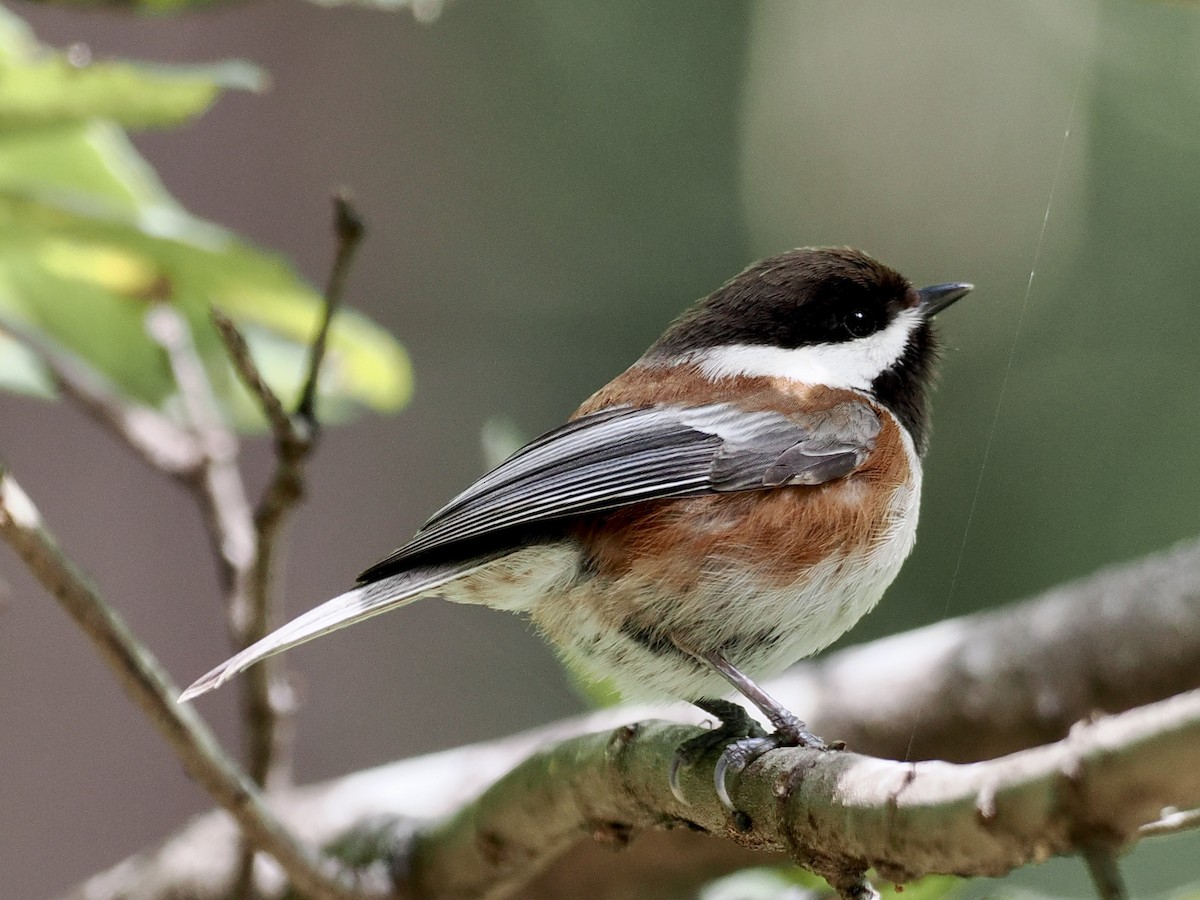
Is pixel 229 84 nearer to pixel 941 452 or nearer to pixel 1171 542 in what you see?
pixel 941 452

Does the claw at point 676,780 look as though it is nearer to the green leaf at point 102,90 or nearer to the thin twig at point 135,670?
the thin twig at point 135,670

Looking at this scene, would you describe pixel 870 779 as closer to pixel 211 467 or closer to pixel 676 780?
pixel 676 780

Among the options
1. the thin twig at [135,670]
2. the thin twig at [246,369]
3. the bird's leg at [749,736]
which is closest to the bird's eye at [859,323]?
the bird's leg at [749,736]

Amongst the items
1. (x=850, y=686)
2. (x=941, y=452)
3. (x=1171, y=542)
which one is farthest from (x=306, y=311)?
(x=1171, y=542)

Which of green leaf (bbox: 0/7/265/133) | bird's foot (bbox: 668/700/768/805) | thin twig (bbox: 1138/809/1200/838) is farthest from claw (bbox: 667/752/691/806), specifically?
green leaf (bbox: 0/7/265/133)

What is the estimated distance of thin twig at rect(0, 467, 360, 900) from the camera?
5.43 feet

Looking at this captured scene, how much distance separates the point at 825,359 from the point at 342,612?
1063 mm

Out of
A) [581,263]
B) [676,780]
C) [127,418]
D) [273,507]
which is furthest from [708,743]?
[581,263]

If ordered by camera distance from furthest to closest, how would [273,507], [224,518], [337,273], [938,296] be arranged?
[938,296]
[224,518]
[273,507]
[337,273]

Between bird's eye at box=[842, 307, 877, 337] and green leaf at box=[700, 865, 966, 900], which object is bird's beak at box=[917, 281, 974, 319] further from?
green leaf at box=[700, 865, 966, 900]

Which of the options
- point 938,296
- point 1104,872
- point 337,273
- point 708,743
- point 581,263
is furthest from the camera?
point 581,263

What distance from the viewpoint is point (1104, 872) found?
832 mm

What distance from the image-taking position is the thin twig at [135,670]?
5.43 feet

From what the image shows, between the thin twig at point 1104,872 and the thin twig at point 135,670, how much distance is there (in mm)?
1292
